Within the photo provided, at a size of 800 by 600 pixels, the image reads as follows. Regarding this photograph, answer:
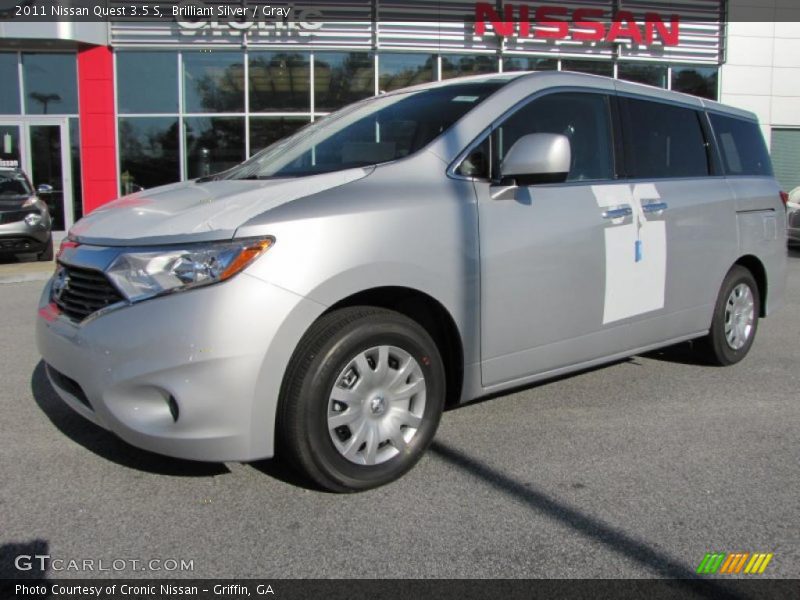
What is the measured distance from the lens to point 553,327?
146 inches

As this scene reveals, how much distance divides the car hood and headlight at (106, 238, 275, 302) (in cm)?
5

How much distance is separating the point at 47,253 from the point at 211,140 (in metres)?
4.94

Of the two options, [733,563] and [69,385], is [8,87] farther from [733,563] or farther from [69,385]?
[733,563]

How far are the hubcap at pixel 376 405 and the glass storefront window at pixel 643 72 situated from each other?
617 inches

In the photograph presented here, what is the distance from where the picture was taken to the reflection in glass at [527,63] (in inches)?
639

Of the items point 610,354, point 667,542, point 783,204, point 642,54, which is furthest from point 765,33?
point 667,542

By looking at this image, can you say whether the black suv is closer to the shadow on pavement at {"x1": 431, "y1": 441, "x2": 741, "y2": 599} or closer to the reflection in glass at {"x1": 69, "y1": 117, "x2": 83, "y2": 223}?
the reflection in glass at {"x1": 69, "y1": 117, "x2": 83, "y2": 223}

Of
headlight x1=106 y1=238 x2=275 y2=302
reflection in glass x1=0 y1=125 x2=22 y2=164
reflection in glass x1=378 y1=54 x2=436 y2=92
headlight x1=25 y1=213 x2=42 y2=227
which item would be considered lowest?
headlight x1=25 y1=213 x2=42 y2=227

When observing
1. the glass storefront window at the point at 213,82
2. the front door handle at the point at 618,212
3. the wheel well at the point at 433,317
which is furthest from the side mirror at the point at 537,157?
the glass storefront window at the point at 213,82

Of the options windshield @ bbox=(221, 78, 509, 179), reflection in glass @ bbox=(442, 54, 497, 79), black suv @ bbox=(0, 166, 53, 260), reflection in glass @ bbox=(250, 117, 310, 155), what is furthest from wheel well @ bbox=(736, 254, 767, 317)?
reflection in glass @ bbox=(250, 117, 310, 155)

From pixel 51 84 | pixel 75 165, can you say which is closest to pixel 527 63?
pixel 75 165

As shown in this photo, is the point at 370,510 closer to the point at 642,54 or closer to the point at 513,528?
the point at 513,528

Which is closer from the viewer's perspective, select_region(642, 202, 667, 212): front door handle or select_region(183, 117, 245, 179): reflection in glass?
select_region(642, 202, 667, 212): front door handle

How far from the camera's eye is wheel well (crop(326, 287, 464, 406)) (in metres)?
3.17
